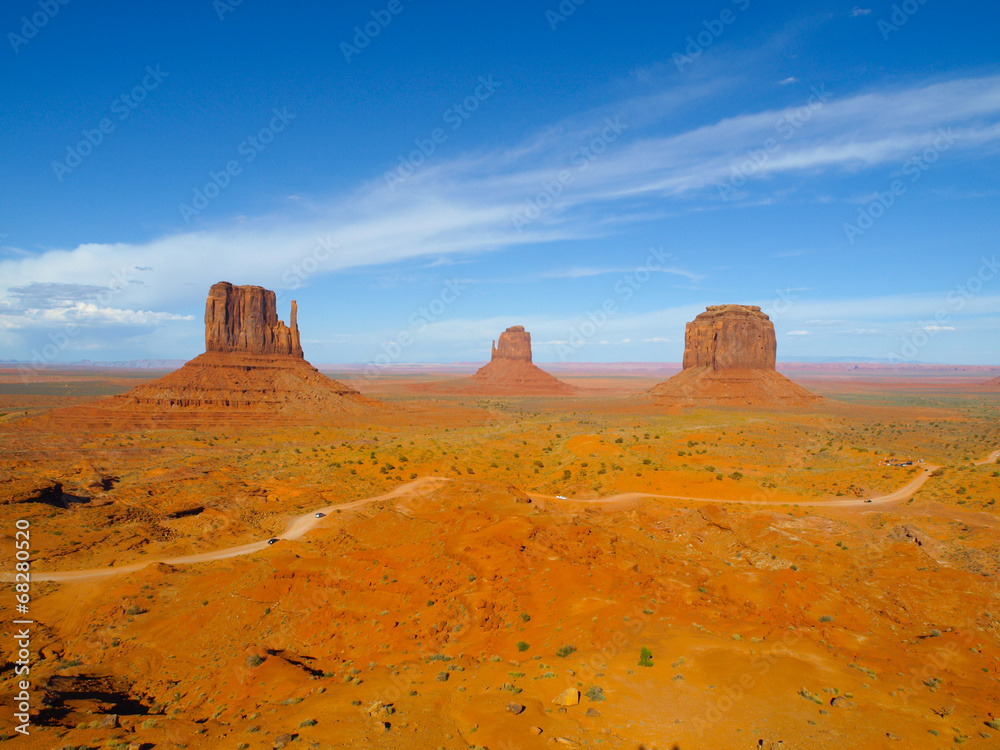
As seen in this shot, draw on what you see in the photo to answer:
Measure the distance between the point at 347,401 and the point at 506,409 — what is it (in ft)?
130

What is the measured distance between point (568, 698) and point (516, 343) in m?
174

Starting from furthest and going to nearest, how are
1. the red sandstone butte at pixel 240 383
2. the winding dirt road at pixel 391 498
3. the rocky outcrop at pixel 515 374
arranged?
the rocky outcrop at pixel 515 374
the red sandstone butte at pixel 240 383
the winding dirt road at pixel 391 498

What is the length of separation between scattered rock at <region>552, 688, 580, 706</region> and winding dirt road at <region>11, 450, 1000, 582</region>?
20.1 meters

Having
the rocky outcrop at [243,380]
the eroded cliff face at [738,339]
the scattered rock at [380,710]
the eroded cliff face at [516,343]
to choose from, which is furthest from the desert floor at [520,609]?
the eroded cliff face at [516,343]

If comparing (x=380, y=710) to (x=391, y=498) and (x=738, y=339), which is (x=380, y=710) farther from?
(x=738, y=339)

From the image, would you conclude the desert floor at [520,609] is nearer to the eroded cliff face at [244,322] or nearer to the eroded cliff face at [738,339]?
the eroded cliff face at [244,322]

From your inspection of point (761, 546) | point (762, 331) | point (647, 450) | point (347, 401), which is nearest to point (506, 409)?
point (347, 401)

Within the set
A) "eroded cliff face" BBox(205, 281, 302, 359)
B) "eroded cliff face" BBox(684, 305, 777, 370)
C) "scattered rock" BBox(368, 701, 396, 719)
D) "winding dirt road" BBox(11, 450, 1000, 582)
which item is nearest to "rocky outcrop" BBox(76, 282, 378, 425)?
"eroded cliff face" BBox(205, 281, 302, 359)

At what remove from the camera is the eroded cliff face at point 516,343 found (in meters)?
183

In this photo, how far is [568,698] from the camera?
11.9m

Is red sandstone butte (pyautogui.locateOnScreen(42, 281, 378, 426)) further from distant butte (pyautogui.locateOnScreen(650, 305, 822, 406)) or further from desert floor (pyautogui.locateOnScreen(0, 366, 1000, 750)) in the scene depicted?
distant butte (pyautogui.locateOnScreen(650, 305, 822, 406))

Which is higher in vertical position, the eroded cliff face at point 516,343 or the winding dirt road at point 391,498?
the eroded cliff face at point 516,343

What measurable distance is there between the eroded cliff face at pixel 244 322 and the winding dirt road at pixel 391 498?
219 feet

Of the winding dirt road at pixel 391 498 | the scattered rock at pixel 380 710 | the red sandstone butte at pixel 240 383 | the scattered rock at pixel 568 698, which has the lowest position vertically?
the winding dirt road at pixel 391 498
